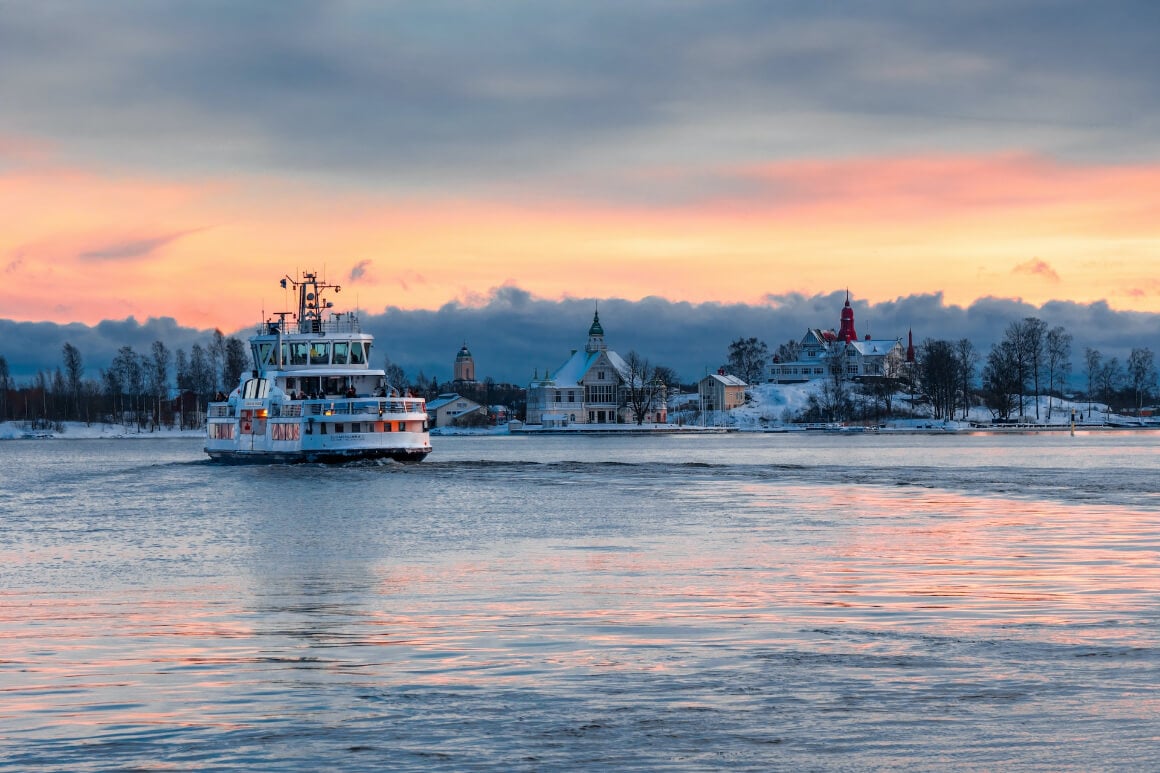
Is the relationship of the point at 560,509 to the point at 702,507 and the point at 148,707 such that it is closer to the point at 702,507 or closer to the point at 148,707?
the point at 702,507

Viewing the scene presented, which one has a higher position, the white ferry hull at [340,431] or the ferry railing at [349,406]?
the ferry railing at [349,406]

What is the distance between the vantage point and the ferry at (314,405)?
7906 cm

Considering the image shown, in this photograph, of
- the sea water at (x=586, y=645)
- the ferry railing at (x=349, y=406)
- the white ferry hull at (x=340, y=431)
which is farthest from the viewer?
the ferry railing at (x=349, y=406)

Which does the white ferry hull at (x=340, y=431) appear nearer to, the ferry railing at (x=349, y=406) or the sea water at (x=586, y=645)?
the ferry railing at (x=349, y=406)

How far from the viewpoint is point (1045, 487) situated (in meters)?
56.7

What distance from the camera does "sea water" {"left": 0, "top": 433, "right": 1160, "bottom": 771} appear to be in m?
11.5

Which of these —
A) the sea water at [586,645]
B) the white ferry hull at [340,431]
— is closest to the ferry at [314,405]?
the white ferry hull at [340,431]

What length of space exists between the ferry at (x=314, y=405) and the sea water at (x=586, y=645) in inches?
1535

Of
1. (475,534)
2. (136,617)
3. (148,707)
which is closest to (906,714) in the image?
(148,707)

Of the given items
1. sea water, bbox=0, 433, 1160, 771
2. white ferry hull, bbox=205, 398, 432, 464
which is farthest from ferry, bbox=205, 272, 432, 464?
sea water, bbox=0, 433, 1160, 771

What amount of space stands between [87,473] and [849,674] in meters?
78.7

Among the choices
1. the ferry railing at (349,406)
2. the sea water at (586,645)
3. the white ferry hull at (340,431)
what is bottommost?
the sea water at (586,645)

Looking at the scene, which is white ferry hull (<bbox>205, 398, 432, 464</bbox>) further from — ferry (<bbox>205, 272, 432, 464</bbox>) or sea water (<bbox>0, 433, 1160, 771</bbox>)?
sea water (<bbox>0, 433, 1160, 771</bbox>)

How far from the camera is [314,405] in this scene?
80562mm
